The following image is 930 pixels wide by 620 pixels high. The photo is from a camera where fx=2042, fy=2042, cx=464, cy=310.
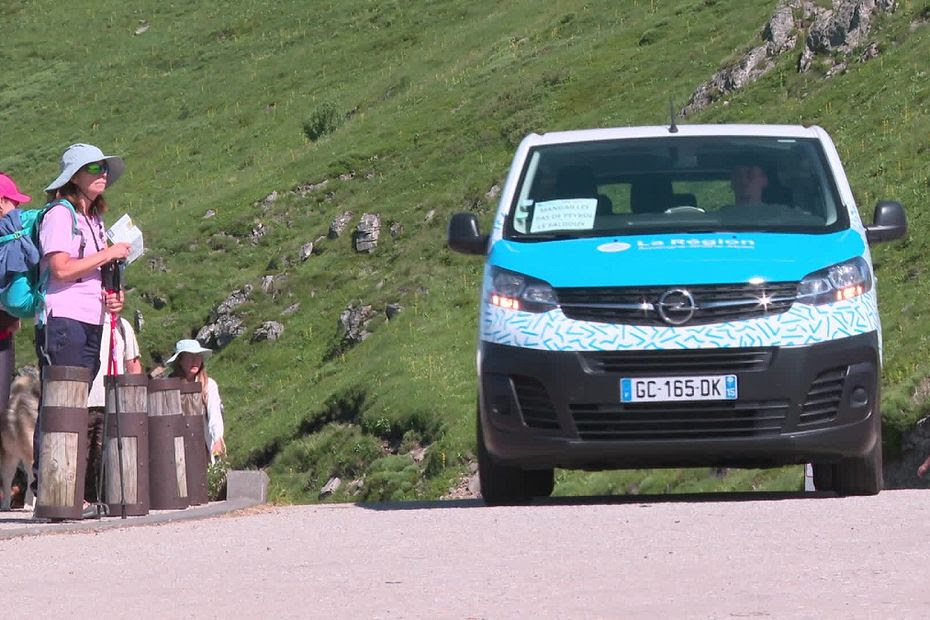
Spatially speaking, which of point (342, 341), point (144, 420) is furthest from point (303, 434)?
point (144, 420)

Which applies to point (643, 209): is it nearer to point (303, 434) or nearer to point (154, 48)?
point (303, 434)

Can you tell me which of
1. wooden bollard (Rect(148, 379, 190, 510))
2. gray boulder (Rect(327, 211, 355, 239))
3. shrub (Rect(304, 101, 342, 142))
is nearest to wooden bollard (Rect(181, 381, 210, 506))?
wooden bollard (Rect(148, 379, 190, 510))

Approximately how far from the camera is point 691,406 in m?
10.6

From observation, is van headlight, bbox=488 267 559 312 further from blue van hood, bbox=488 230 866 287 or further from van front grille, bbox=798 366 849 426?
van front grille, bbox=798 366 849 426

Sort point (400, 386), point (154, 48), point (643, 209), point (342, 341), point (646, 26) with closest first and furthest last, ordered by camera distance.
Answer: point (643, 209) → point (400, 386) → point (342, 341) → point (646, 26) → point (154, 48)

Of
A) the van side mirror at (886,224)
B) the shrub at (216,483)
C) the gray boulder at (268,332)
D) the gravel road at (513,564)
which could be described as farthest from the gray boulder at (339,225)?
the gravel road at (513,564)

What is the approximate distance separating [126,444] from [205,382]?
312 centimetres

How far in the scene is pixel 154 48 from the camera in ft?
344

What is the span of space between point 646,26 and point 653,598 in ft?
215

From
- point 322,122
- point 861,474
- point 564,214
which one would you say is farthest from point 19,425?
point 322,122

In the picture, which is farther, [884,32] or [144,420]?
[884,32]

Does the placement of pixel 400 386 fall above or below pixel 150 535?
below

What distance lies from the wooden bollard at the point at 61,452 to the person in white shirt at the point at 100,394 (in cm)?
16

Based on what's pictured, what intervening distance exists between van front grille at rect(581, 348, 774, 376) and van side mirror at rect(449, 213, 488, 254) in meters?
1.36
